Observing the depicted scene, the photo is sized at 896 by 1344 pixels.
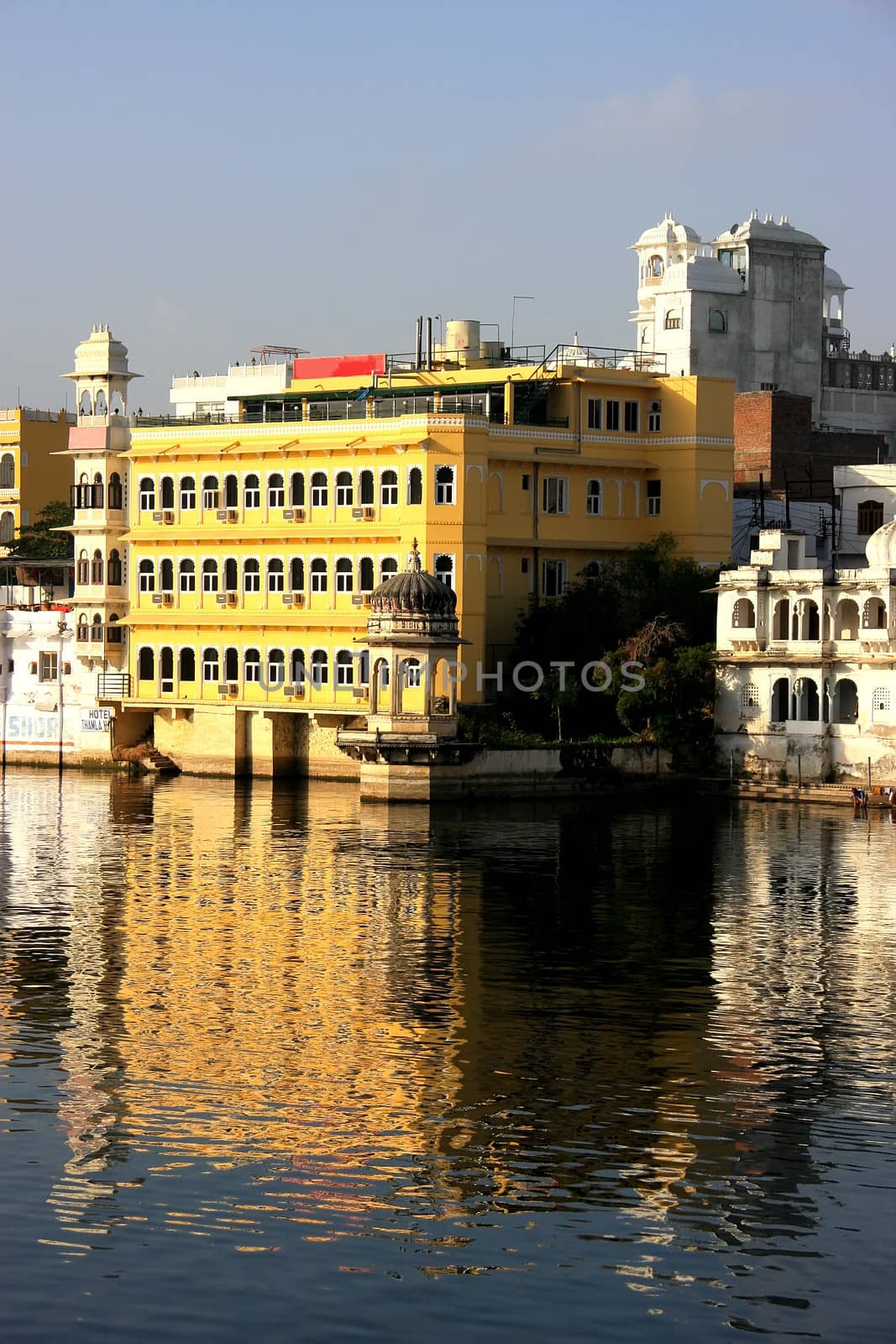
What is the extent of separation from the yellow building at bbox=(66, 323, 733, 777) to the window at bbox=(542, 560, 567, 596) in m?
0.09

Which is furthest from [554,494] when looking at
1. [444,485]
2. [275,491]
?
[275,491]

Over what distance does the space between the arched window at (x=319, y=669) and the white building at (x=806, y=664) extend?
40.2 feet

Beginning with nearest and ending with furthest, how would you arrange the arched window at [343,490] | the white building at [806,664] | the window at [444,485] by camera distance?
1. the white building at [806,664]
2. the window at [444,485]
3. the arched window at [343,490]

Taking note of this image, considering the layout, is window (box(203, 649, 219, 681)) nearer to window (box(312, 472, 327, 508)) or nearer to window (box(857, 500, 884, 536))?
window (box(312, 472, 327, 508))

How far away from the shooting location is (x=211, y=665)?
7606 cm

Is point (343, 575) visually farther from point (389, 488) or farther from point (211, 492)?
point (211, 492)

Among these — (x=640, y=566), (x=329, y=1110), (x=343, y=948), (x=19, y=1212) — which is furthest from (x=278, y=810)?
→ (x=19, y=1212)

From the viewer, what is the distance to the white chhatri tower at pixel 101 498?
79.3 m

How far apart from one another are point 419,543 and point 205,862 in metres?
19.7

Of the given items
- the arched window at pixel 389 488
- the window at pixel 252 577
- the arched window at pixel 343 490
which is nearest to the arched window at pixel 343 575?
the arched window at pixel 343 490

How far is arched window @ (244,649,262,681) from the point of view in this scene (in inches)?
2931

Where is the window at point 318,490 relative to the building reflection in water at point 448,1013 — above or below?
above

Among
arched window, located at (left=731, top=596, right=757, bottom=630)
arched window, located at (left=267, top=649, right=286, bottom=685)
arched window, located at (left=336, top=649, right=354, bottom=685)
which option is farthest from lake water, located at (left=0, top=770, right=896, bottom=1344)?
arched window, located at (left=267, top=649, right=286, bottom=685)

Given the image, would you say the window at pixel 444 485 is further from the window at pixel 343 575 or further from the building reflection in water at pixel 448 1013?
the building reflection in water at pixel 448 1013
